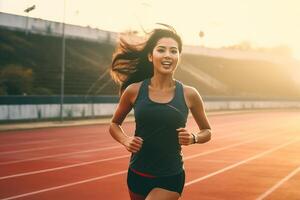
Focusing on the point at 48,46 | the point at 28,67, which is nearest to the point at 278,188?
the point at 28,67

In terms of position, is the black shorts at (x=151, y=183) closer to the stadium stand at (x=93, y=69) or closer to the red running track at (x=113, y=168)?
the red running track at (x=113, y=168)

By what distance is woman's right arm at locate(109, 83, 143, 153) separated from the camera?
12.3 ft

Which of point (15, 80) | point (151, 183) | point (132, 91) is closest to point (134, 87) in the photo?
point (132, 91)

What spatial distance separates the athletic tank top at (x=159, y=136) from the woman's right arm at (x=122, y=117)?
9cm

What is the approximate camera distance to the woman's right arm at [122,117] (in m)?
3.76

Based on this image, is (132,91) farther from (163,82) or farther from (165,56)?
(165,56)

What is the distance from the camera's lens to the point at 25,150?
15891 millimetres

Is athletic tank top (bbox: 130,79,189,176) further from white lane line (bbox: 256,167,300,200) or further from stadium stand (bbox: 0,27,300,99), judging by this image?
stadium stand (bbox: 0,27,300,99)

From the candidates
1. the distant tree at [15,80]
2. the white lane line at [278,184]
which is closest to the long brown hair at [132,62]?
the white lane line at [278,184]

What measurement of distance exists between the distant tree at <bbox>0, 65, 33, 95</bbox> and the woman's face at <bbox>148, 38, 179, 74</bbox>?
1135 inches

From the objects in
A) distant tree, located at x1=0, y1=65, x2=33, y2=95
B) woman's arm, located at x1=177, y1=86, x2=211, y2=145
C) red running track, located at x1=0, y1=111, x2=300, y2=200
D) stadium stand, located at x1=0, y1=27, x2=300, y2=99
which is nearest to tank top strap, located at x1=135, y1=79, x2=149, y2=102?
woman's arm, located at x1=177, y1=86, x2=211, y2=145

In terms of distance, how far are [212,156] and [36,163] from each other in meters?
5.13

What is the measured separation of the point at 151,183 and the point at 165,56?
37.0 inches

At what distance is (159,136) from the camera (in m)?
3.82
